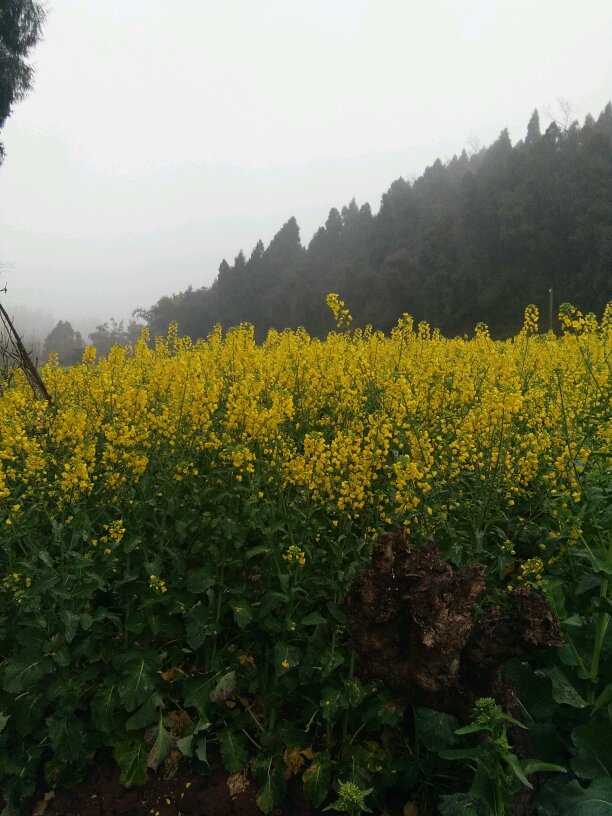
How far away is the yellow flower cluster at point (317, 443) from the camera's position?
2637 millimetres

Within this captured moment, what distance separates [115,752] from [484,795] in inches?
64.9

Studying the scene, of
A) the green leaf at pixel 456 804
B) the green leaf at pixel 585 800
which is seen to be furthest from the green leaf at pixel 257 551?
the green leaf at pixel 585 800

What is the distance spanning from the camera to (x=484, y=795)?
1.74m

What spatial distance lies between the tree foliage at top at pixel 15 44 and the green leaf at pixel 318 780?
12090mm

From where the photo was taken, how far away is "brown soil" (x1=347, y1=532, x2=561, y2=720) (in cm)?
202

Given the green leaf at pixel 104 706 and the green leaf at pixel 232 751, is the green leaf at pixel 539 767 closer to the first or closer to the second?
the green leaf at pixel 232 751

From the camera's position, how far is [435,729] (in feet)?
6.77

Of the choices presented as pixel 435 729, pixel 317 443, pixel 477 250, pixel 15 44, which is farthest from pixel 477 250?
pixel 435 729

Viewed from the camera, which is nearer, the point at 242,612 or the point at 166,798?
the point at 166,798

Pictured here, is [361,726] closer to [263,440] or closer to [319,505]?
[319,505]

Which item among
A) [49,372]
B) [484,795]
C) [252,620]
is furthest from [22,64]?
[484,795]

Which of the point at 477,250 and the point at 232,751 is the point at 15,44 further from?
the point at 477,250

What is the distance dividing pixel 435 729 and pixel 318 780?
22.6 inches

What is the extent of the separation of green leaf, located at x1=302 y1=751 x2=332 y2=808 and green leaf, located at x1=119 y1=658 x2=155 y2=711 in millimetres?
794
